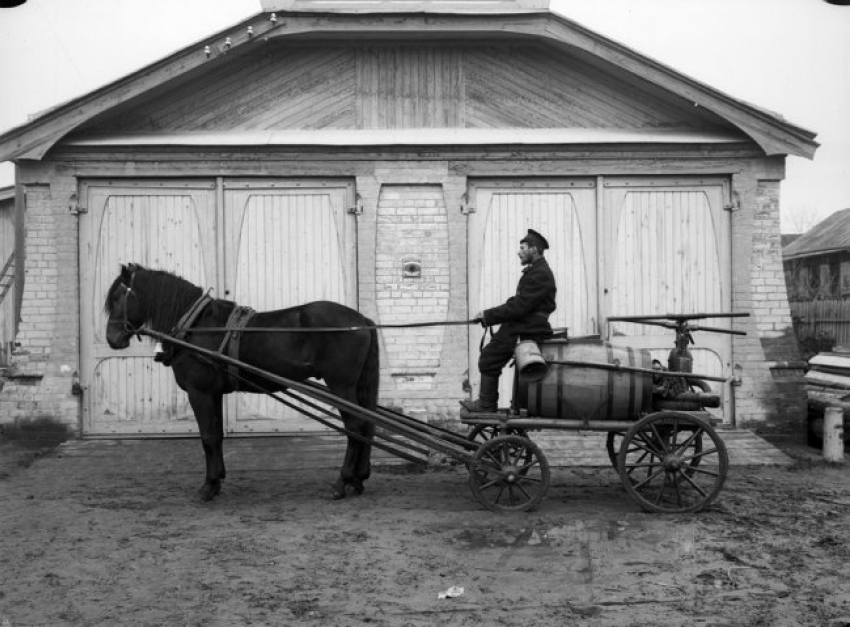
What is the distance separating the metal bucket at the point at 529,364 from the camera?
6.45 metres

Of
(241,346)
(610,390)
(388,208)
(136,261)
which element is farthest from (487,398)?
(136,261)

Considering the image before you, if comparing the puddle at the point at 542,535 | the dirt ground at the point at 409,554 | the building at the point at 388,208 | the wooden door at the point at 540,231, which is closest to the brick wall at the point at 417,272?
the building at the point at 388,208

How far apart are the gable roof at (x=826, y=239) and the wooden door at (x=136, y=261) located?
1722cm

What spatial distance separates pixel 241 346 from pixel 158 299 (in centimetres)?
88

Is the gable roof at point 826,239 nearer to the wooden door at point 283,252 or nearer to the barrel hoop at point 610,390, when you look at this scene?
Answer: the wooden door at point 283,252

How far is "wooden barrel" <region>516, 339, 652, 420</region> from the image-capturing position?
656cm

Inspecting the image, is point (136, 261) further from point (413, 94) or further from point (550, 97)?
point (550, 97)

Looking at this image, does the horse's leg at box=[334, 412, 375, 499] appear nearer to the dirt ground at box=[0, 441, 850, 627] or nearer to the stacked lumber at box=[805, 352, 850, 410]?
the dirt ground at box=[0, 441, 850, 627]

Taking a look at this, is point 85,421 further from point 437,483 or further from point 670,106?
point 670,106

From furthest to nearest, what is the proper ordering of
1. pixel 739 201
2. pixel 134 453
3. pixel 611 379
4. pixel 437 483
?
1. pixel 739 201
2. pixel 134 453
3. pixel 437 483
4. pixel 611 379

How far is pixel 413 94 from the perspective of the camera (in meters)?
10.1

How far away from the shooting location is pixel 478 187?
994 centimetres

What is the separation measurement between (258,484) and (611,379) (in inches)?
142

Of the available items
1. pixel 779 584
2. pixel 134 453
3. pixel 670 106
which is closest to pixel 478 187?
pixel 670 106
